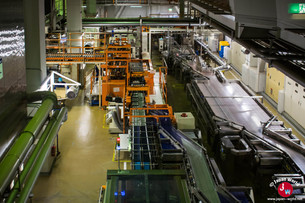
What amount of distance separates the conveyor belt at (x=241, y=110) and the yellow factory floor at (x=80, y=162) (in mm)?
3432

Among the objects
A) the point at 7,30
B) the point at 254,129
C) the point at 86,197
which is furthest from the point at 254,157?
the point at 7,30

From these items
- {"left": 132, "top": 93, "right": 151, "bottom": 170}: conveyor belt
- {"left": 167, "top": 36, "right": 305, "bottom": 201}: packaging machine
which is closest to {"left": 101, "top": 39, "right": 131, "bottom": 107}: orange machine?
{"left": 167, "top": 36, "right": 305, "bottom": 201}: packaging machine

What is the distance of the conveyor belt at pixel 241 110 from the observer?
27.9 feet

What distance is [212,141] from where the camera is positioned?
33.4 feet

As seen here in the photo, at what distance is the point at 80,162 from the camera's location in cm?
1018

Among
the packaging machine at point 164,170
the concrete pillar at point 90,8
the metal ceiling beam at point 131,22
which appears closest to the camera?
the packaging machine at point 164,170

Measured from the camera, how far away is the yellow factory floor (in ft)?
28.1

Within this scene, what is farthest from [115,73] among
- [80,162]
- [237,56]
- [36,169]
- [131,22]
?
[36,169]

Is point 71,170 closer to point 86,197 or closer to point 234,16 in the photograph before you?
point 86,197

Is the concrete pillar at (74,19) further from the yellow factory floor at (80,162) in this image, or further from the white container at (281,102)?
the white container at (281,102)

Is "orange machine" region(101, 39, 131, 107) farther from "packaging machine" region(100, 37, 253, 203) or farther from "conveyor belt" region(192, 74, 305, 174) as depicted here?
"conveyor belt" region(192, 74, 305, 174)

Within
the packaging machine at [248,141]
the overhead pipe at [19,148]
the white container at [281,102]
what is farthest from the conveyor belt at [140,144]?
the white container at [281,102]

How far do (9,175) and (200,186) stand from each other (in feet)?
12.4

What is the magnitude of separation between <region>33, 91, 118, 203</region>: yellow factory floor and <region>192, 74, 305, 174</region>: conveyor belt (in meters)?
3.43
